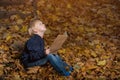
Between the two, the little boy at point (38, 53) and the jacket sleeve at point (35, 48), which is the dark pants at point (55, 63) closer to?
the little boy at point (38, 53)

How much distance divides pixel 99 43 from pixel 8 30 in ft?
7.20

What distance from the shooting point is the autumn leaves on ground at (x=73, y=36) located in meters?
6.98

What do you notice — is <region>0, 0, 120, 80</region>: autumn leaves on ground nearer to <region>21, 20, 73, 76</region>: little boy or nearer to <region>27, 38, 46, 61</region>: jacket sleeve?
<region>21, 20, 73, 76</region>: little boy

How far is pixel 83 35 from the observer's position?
8508mm

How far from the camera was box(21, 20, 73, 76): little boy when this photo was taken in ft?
22.0

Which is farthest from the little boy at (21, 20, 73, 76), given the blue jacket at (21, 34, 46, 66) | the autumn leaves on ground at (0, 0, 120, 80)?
the autumn leaves on ground at (0, 0, 120, 80)

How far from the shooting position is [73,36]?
333 inches

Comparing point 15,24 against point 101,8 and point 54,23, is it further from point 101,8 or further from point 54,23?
point 101,8

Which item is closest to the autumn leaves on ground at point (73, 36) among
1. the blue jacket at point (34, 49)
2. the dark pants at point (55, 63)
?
the dark pants at point (55, 63)

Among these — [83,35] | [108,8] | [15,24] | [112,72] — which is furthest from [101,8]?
[112,72]

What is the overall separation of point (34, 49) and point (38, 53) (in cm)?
12

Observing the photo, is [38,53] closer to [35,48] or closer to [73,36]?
[35,48]

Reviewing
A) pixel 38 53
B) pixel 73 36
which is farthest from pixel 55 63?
pixel 73 36

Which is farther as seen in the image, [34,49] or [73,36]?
[73,36]
